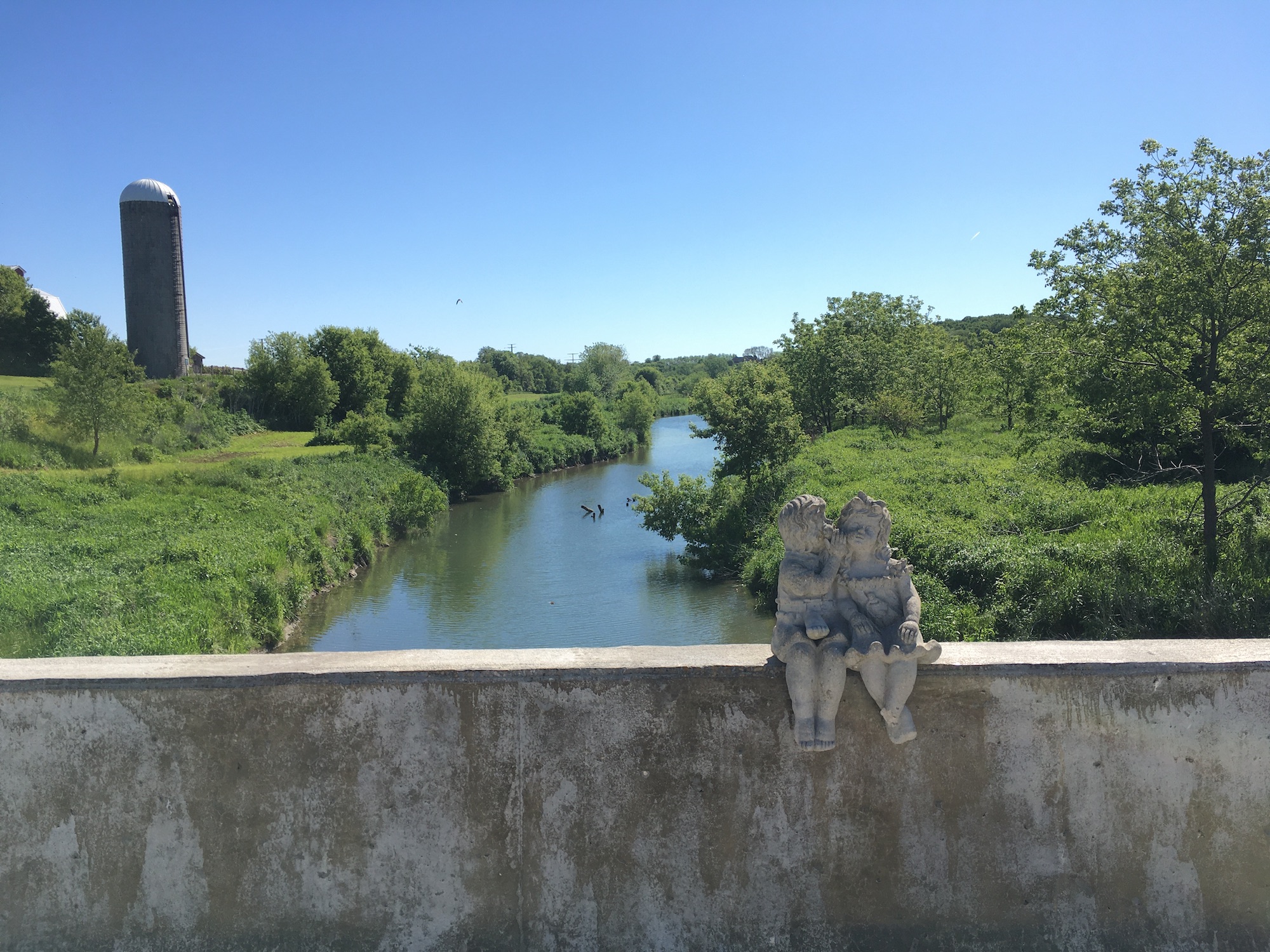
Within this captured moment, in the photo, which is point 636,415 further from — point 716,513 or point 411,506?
point 716,513

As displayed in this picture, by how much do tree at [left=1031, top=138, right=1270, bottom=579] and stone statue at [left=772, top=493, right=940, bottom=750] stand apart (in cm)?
936

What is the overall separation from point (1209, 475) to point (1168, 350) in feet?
5.92

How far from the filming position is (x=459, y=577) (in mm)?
24344

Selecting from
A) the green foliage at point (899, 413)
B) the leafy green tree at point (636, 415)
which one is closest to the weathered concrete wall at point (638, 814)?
the green foliage at point (899, 413)

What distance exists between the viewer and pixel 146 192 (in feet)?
149

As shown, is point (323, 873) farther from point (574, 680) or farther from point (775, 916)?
point (775, 916)

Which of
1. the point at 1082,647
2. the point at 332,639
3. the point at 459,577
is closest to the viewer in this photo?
the point at 1082,647

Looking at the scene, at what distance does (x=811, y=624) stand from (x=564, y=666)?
1.02 meters

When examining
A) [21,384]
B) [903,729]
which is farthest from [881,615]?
[21,384]

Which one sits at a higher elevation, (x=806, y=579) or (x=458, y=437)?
(x=458, y=437)

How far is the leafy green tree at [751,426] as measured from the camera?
2544 centimetres

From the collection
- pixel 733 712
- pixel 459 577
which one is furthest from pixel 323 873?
pixel 459 577

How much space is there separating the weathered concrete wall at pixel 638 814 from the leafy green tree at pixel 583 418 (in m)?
55.0

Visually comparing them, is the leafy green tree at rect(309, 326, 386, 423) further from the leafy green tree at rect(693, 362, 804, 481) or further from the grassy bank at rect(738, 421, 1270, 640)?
the grassy bank at rect(738, 421, 1270, 640)
